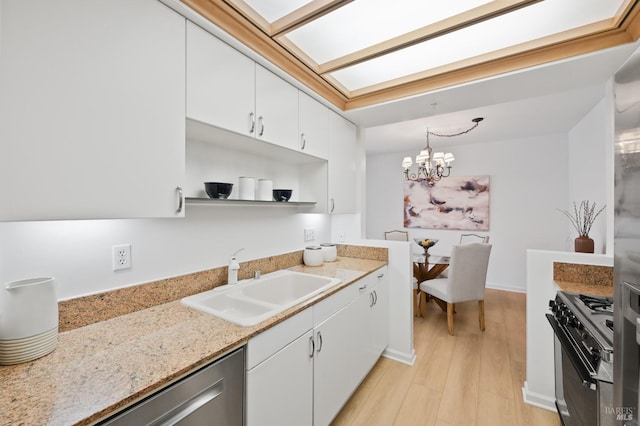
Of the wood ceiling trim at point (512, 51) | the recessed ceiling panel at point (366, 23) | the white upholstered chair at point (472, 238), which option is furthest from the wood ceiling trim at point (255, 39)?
the white upholstered chair at point (472, 238)

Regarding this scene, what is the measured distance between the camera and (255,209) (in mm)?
1928

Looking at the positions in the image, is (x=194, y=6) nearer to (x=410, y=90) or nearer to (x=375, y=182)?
(x=410, y=90)

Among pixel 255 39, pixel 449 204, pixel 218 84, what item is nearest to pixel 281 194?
pixel 218 84

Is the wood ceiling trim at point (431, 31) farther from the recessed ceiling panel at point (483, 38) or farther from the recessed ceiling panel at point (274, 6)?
the recessed ceiling panel at point (274, 6)

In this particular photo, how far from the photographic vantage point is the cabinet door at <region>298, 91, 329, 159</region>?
6.14 feet

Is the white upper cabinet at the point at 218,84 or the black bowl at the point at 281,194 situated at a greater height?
the white upper cabinet at the point at 218,84

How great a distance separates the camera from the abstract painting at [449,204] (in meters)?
4.39

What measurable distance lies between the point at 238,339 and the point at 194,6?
1.39 meters

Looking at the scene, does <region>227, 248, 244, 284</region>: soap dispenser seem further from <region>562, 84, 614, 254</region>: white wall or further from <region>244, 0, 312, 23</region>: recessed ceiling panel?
<region>562, 84, 614, 254</region>: white wall

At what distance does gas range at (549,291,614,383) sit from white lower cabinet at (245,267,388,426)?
1100mm

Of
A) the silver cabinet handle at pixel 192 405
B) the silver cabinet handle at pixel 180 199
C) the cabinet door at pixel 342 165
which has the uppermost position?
the cabinet door at pixel 342 165

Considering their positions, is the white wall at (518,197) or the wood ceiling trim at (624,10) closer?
the wood ceiling trim at (624,10)

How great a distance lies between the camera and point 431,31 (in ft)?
4.54

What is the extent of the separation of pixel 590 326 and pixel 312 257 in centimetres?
162
